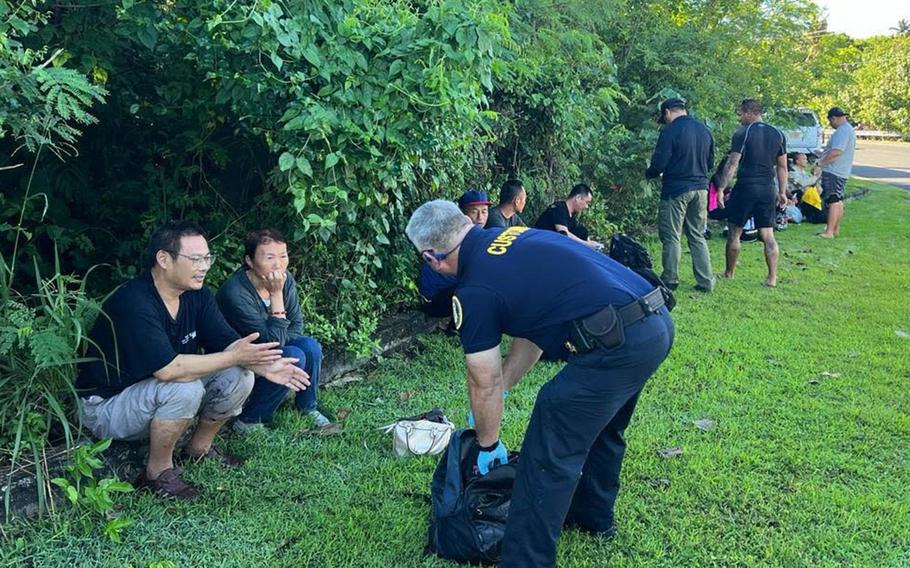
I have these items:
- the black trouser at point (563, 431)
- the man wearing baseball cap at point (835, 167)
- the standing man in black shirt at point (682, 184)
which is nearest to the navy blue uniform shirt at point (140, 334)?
the black trouser at point (563, 431)

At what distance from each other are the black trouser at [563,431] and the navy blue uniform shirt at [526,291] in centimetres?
17

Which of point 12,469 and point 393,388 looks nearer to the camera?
Result: point 12,469

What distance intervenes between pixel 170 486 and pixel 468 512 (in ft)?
4.80

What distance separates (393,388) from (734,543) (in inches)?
97.9

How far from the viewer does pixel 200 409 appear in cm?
375

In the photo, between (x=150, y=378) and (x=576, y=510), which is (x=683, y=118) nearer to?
(x=576, y=510)

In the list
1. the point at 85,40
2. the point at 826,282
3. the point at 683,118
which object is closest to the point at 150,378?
the point at 85,40

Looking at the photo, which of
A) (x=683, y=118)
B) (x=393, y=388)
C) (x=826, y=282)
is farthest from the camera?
(x=826, y=282)

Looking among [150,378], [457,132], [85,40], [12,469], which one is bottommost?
[12,469]

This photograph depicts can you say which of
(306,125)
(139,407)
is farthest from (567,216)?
(139,407)

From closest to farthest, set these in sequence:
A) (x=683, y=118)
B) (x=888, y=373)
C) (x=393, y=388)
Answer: (x=393, y=388)
(x=888, y=373)
(x=683, y=118)

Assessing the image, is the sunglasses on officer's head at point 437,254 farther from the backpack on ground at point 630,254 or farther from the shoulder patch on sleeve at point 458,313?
the backpack on ground at point 630,254

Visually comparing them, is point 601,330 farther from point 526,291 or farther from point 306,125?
point 306,125

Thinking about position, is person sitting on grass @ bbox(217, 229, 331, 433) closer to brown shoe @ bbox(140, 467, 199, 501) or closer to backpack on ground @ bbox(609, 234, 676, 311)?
brown shoe @ bbox(140, 467, 199, 501)
